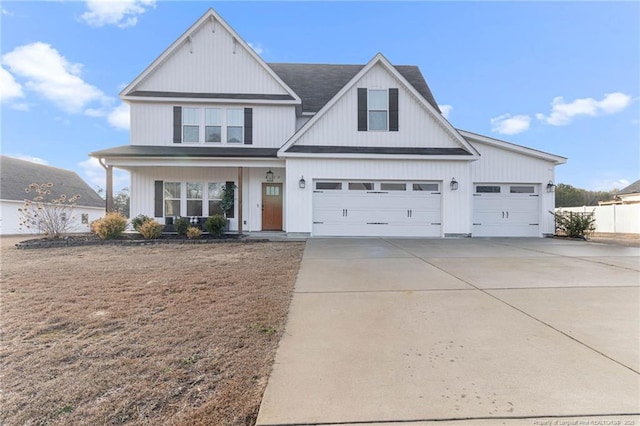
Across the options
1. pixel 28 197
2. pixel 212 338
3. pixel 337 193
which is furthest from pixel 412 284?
pixel 28 197

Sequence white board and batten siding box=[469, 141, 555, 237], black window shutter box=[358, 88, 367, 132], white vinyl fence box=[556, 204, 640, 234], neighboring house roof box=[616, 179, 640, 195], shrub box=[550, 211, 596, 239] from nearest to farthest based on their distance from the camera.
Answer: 1. black window shutter box=[358, 88, 367, 132]
2. shrub box=[550, 211, 596, 239]
3. white board and batten siding box=[469, 141, 555, 237]
4. white vinyl fence box=[556, 204, 640, 234]
5. neighboring house roof box=[616, 179, 640, 195]

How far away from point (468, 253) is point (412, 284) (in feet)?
13.6

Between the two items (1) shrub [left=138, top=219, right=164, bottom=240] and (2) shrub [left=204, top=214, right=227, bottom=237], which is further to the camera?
(2) shrub [left=204, top=214, right=227, bottom=237]

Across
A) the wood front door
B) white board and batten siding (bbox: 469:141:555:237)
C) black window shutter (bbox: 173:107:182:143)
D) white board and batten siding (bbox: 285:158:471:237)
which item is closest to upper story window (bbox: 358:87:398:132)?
white board and batten siding (bbox: 285:158:471:237)

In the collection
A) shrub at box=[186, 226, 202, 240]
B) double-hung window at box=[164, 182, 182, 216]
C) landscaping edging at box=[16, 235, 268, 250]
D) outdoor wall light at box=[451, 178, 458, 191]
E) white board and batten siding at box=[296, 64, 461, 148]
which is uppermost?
white board and batten siding at box=[296, 64, 461, 148]

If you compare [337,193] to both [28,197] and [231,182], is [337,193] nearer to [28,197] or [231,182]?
[231,182]

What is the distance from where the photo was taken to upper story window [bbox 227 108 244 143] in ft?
46.4

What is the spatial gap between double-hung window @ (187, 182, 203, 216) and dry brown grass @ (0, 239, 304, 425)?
299 inches

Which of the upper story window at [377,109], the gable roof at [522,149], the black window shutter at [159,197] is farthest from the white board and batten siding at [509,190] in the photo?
the black window shutter at [159,197]

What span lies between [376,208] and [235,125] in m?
7.30

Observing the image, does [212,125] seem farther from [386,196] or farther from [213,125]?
[386,196]

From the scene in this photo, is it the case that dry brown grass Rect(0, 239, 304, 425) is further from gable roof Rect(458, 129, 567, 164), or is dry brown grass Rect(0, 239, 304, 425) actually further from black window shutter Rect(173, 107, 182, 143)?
gable roof Rect(458, 129, 567, 164)

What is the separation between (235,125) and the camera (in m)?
14.2

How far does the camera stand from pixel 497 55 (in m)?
16.2
